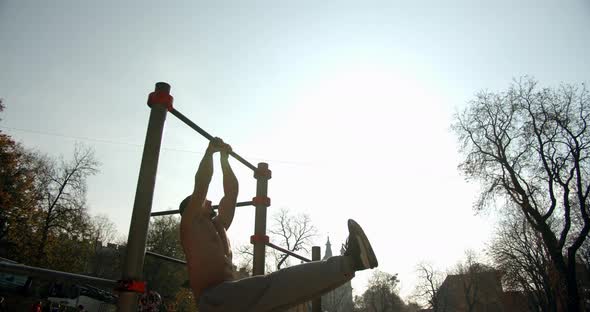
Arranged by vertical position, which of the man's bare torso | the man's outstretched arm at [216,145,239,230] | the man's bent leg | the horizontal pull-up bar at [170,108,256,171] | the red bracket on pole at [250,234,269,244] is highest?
the horizontal pull-up bar at [170,108,256,171]

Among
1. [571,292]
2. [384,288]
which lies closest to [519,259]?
[571,292]

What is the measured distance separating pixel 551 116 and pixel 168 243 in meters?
28.7

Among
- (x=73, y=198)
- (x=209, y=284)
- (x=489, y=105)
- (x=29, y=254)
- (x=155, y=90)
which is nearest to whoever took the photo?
(x=209, y=284)

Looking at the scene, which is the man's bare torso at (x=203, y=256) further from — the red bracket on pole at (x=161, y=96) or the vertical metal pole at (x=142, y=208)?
the red bracket on pole at (x=161, y=96)

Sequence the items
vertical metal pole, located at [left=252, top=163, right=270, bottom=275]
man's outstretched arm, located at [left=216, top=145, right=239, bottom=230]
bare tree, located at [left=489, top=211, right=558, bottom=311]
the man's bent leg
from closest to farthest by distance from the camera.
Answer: the man's bent leg
man's outstretched arm, located at [left=216, top=145, right=239, bottom=230]
vertical metal pole, located at [left=252, top=163, right=270, bottom=275]
bare tree, located at [left=489, top=211, right=558, bottom=311]

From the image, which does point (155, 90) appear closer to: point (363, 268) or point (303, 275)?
point (303, 275)

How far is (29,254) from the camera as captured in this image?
18.1 meters

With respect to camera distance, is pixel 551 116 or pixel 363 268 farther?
pixel 551 116

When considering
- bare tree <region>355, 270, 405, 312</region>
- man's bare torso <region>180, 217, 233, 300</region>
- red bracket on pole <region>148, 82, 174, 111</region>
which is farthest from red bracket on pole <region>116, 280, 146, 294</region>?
bare tree <region>355, 270, 405, 312</region>

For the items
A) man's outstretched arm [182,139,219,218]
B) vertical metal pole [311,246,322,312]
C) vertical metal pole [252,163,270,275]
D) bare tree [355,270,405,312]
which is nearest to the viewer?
man's outstretched arm [182,139,219,218]

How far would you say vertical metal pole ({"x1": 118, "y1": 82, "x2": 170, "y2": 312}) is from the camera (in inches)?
87.4

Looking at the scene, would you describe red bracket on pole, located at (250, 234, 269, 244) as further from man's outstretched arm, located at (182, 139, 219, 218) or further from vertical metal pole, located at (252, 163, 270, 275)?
man's outstretched arm, located at (182, 139, 219, 218)

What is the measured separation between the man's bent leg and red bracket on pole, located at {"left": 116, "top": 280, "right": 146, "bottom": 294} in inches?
19.0

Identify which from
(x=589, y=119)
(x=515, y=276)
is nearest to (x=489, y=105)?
(x=589, y=119)
